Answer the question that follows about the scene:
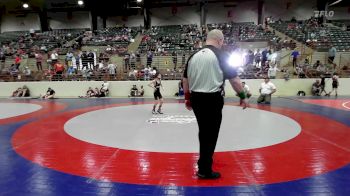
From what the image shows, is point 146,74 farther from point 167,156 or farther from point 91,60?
point 167,156

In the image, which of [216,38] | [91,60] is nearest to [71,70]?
[91,60]

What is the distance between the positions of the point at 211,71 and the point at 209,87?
20cm

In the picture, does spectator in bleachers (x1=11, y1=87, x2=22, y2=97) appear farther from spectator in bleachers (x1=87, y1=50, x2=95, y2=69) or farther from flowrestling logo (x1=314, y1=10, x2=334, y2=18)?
flowrestling logo (x1=314, y1=10, x2=334, y2=18)

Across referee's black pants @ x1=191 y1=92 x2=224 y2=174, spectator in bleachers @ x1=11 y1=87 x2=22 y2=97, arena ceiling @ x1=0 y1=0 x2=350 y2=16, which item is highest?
arena ceiling @ x1=0 y1=0 x2=350 y2=16

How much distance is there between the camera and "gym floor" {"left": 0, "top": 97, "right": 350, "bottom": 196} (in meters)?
3.47

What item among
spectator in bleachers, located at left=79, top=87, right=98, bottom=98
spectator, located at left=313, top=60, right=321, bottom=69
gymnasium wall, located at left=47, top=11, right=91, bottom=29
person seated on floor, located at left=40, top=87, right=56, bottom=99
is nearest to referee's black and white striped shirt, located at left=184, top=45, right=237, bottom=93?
spectator in bleachers, located at left=79, top=87, right=98, bottom=98

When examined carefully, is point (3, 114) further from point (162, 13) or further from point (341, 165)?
point (162, 13)

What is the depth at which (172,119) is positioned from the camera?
793 centimetres

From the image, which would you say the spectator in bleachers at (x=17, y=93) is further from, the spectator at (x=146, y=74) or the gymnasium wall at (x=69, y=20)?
the gymnasium wall at (x=69, y=20)

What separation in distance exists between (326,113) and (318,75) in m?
7.39

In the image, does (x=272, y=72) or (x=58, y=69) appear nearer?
(x=272, y=72)

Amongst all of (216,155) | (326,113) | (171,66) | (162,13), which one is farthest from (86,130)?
(162,13)

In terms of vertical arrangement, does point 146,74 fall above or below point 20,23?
below

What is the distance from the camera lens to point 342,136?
5.92m
